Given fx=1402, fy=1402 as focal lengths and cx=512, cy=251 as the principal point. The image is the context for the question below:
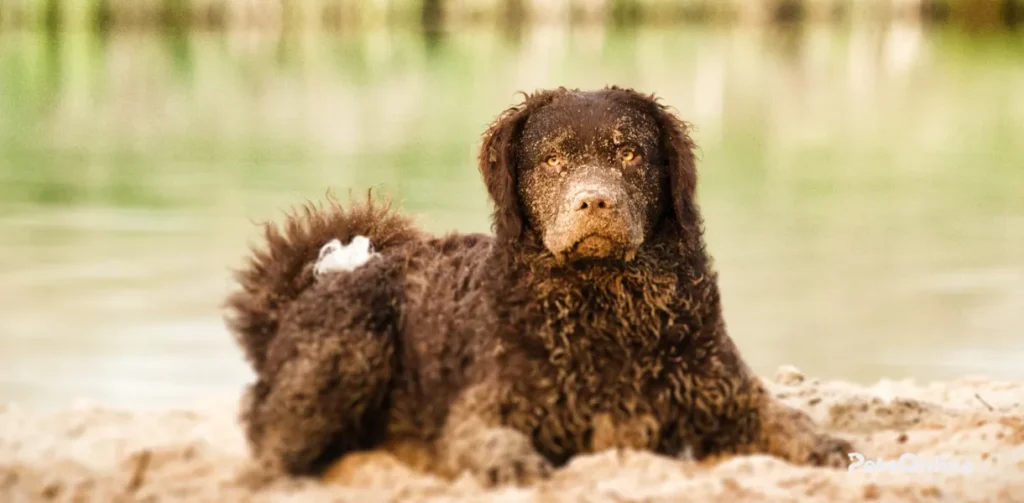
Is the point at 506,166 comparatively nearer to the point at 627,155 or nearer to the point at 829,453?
the point at 627,155

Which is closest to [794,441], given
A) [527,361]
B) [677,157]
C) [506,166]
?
[527,361]

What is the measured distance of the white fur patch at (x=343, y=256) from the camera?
5.75m

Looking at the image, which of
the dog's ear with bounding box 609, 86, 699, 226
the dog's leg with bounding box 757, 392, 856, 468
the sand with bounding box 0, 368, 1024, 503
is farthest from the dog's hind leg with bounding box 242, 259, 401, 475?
the dog's leg with bounding box 757, 392, 856, 468

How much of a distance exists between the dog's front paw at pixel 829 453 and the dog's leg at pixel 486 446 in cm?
101

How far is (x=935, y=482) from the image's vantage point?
4.79 metres

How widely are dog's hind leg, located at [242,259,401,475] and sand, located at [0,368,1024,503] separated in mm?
127

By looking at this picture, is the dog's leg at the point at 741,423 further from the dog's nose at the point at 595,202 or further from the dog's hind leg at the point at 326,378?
the dog's hind leg at the point at 326,378

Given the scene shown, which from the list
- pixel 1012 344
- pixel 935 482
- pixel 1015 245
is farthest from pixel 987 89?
pixel 935 482

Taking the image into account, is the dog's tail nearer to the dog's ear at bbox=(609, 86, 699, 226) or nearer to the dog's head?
the dog's head

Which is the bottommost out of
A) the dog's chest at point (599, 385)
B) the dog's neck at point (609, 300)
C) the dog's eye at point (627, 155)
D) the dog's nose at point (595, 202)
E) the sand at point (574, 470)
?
the sand at point (574, 470)

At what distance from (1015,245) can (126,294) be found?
7.83 m

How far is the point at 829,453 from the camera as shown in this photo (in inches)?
206

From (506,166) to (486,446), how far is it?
A: 110 centimetres

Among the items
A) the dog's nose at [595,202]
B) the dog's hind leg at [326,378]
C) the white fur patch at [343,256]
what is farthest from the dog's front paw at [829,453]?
the white fur patch at [343,256]
